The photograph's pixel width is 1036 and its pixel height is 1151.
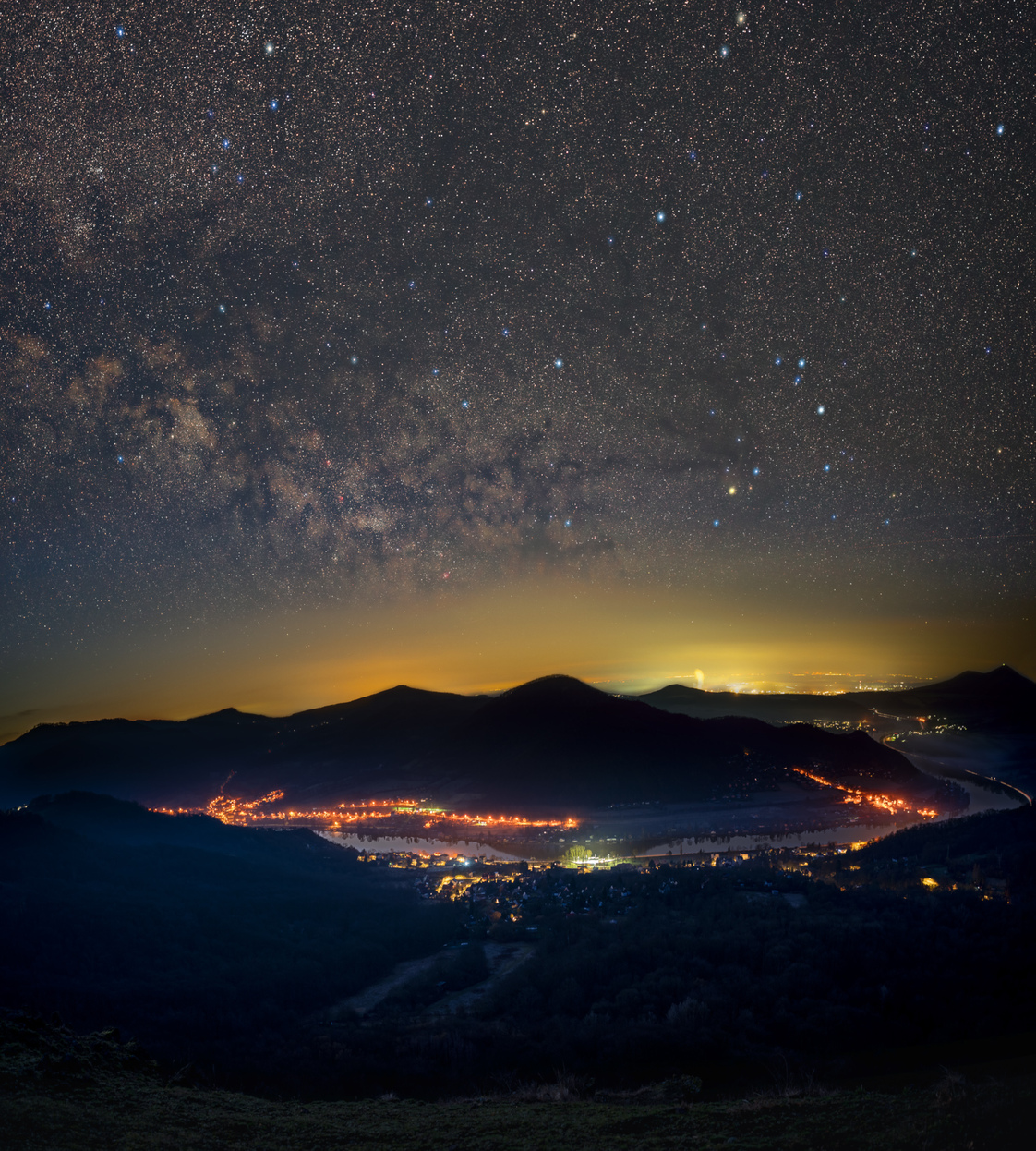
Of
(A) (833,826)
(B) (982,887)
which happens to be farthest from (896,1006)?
(A) (833,826)

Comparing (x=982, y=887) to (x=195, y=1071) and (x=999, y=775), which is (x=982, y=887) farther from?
(x=999, y=775)

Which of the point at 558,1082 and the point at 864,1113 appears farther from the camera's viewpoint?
the point at 558,1082

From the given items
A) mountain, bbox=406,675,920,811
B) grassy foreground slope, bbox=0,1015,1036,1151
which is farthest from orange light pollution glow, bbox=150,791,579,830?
grassy foreground slope, bbox=0,1015,1036,1151

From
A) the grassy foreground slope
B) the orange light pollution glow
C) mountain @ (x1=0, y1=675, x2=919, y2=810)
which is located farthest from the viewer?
mountain @ (x1=0, y1=675, x2=919, y2=810)

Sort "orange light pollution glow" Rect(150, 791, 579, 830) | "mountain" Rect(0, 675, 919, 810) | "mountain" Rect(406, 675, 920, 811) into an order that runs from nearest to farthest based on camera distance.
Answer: "orange light pollution glow" Rect(150, 791, 579, 830), "mountain" Rect(406, 675, 920, 811), "mountain" Rect(0, 675, 919, 810)

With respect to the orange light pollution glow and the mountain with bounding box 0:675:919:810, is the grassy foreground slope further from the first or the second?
the mountain with bounding box 0:675:919:810
